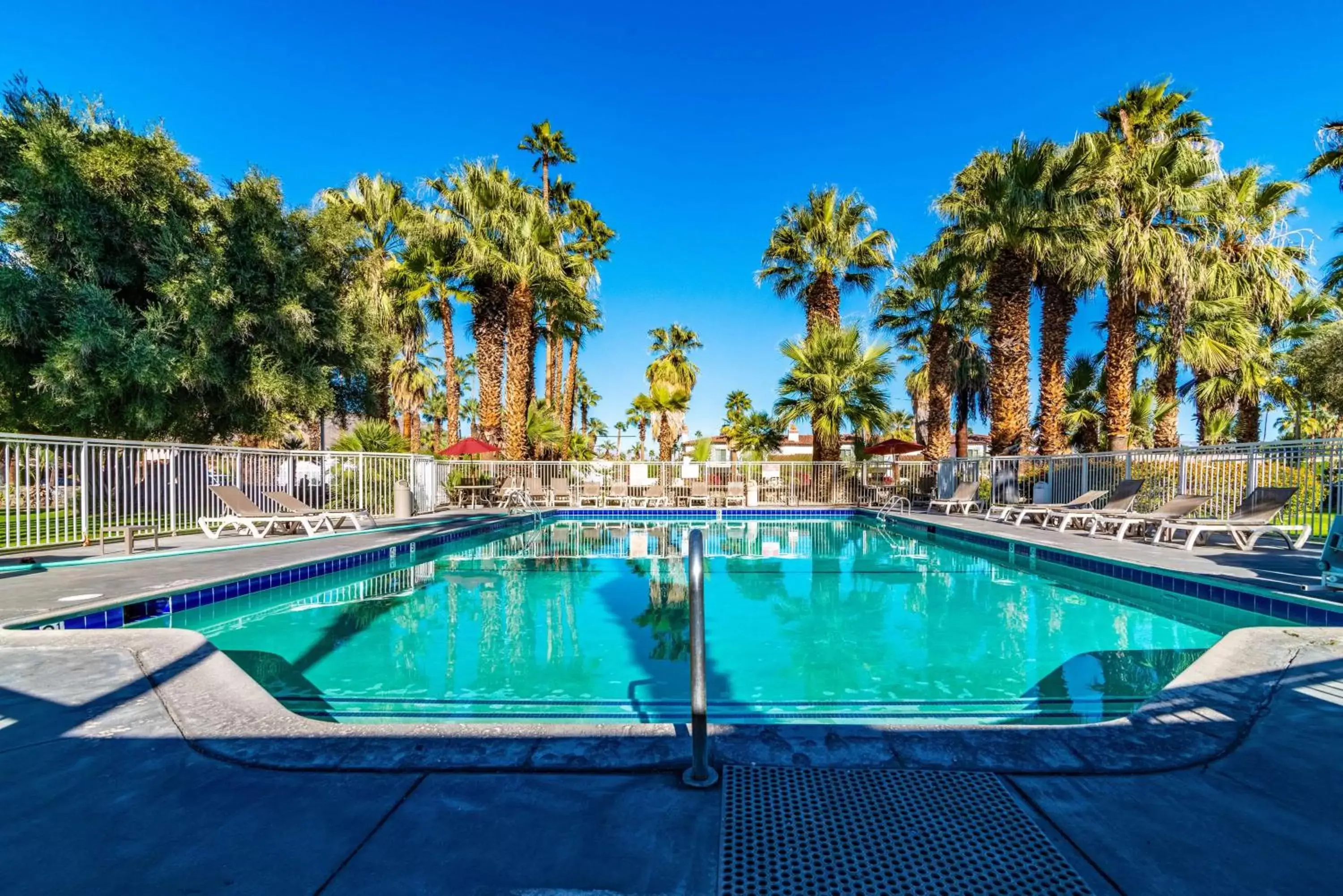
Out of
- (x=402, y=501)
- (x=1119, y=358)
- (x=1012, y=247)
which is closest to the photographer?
(x=402, y=501)

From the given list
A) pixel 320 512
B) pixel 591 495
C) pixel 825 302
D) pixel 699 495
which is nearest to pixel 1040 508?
pixel 699 495

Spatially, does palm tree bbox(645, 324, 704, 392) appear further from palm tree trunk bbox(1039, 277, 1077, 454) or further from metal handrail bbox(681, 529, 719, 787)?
metal handrail bbox(681, 529, 719, 787)

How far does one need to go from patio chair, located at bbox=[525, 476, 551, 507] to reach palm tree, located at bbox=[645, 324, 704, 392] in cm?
1531

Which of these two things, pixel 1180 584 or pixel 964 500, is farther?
pixel 964 500

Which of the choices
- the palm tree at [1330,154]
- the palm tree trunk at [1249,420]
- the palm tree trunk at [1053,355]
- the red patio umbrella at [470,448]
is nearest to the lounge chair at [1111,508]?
the palm tree trunk at [1053,355]

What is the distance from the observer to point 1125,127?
14.4 metres

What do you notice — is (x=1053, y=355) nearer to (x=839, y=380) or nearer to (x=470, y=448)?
(x=839, y=380)

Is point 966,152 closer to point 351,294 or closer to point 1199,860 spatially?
point 351,294

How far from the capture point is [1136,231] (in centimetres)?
1288

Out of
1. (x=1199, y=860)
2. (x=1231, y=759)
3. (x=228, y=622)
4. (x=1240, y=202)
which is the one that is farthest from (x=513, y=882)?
(x=1240, y=202)

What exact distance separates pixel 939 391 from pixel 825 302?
4.91 m

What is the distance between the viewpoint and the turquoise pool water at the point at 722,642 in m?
3.64

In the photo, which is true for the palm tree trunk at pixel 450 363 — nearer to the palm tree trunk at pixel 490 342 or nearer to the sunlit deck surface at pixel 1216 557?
the palm tree trunk at pixel 490 342

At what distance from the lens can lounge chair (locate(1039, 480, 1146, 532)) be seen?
373 inches
